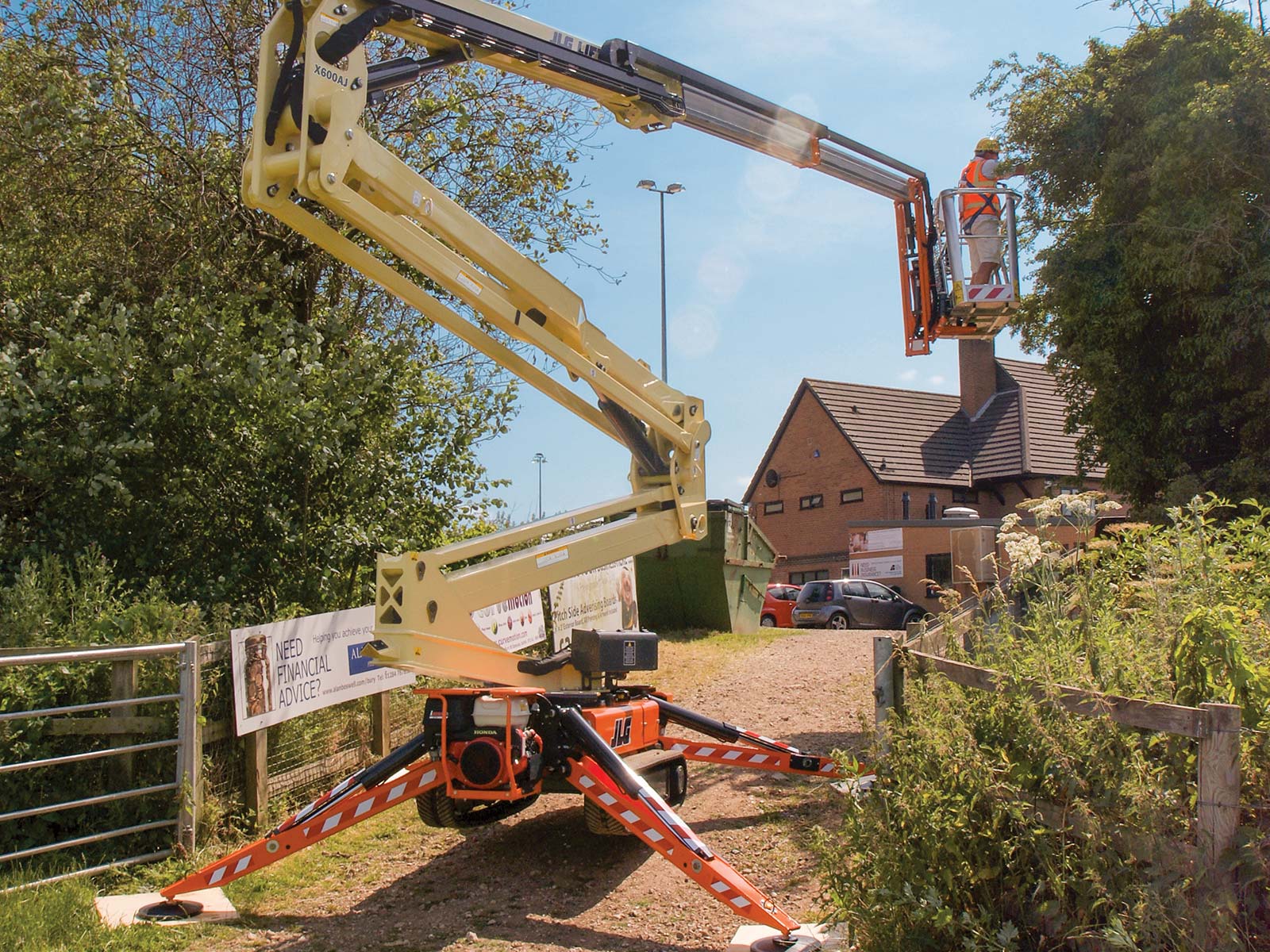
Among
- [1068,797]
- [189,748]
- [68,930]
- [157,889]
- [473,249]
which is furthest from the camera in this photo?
[473,249]

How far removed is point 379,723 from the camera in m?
9.17

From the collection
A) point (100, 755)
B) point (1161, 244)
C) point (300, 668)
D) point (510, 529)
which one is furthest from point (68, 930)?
point (1161, 244)

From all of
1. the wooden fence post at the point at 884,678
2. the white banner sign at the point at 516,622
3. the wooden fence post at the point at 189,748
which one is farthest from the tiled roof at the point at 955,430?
the wooden fence post at the point at 189,748

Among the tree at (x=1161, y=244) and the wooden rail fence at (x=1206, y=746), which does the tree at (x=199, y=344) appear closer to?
the wooden rail fence at (x=1206, y=746)

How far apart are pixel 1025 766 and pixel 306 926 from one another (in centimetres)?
411

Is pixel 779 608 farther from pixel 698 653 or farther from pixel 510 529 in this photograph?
pixel 510 529

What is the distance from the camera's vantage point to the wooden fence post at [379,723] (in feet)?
30.0

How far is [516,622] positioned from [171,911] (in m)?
5.68

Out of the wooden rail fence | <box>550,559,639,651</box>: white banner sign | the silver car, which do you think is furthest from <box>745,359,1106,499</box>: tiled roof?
the wooden rail fence

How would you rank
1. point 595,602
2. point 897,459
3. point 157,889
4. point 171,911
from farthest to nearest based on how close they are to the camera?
point 897,459 → point 595,602 → point 157,889 → point 171,911

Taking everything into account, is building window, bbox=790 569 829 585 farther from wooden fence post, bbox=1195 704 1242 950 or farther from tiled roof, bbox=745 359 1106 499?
wooden fence post, bbox=1195 704 1242 950

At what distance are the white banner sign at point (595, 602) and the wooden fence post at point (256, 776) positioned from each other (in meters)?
5.12

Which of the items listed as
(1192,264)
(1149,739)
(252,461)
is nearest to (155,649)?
(252,461)

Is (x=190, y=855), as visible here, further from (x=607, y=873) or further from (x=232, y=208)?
(x=232, y=208)
